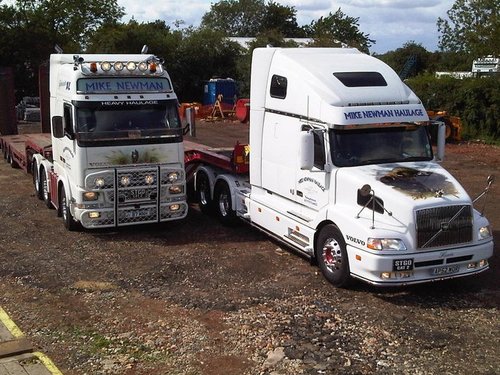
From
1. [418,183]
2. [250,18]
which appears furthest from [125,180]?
[250,18]

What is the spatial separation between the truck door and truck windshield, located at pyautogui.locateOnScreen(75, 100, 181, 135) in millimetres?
Result: 3163

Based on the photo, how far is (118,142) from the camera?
11.4 meters

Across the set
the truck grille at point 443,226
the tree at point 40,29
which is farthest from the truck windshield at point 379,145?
the tree at point 40,29

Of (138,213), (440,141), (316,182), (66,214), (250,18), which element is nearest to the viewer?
(316,182)

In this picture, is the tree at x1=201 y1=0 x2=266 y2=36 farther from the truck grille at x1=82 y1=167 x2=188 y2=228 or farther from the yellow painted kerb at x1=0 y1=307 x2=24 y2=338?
the yellow painted kerb at x1=0 y1=307 x2=24 y2=338

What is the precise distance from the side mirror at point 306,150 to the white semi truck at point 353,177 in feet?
0.05

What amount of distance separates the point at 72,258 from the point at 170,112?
10.9ft

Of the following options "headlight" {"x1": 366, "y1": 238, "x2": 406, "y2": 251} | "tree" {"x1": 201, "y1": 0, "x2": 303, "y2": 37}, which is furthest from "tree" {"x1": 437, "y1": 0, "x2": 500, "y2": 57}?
"tree" {"x1": 201, "y1": 0, "x2": 303, "y2": 37}

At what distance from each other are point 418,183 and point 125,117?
5.62m

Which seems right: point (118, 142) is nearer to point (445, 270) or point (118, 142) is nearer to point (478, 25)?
point (445, 270)

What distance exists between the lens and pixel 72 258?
10.6 m

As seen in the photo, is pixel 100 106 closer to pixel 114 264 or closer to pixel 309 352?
pixel 114 264

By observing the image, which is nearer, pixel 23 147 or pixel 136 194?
pixel 136 194

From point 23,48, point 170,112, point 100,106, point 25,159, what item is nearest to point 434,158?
point 170,112
